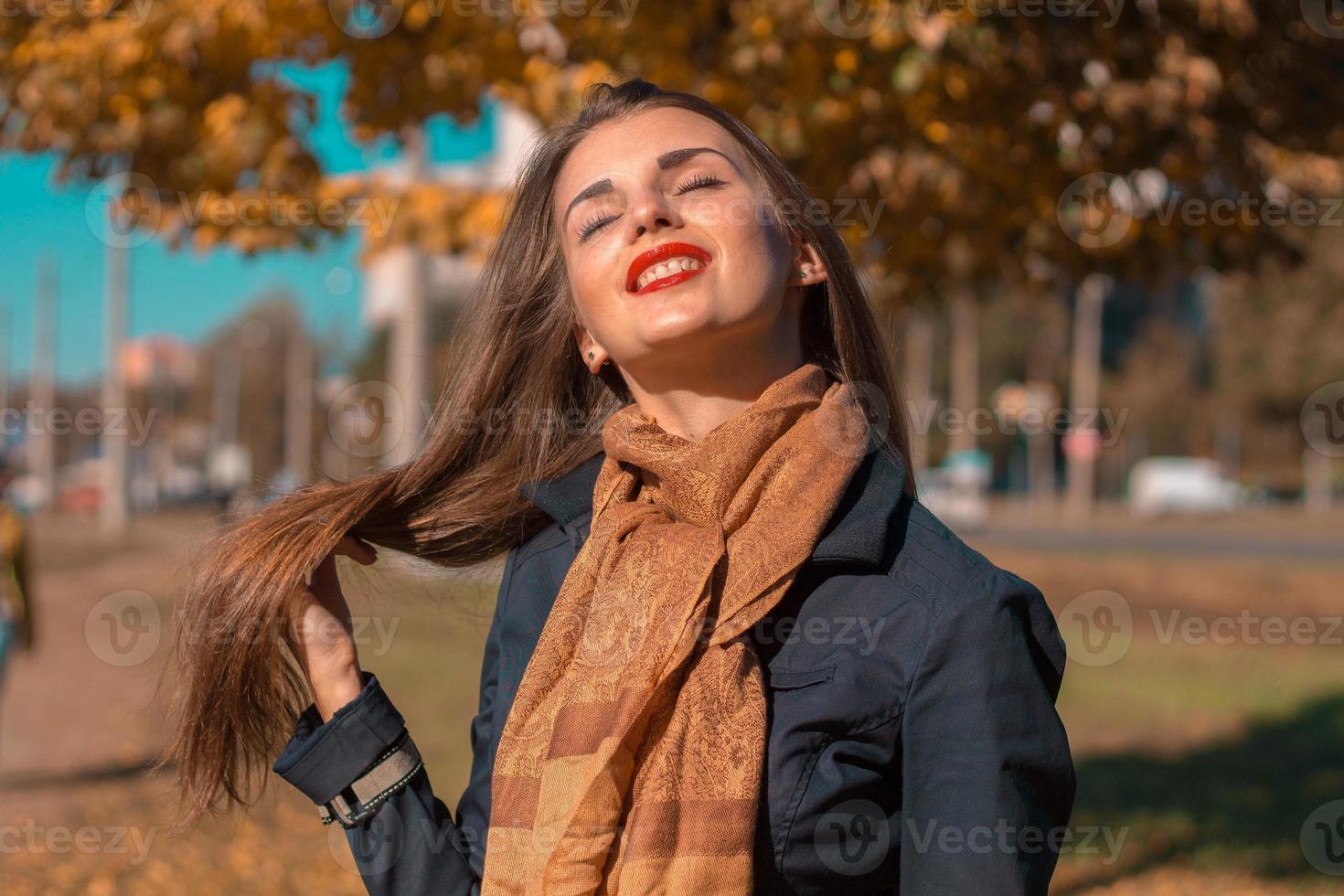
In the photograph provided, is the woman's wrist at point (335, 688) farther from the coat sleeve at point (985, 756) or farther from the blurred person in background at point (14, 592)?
the blurred person in background at point (14, 592)

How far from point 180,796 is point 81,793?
6.38 m

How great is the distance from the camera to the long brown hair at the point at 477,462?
6.46 ft

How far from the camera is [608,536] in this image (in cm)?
190

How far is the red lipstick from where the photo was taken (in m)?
1.84

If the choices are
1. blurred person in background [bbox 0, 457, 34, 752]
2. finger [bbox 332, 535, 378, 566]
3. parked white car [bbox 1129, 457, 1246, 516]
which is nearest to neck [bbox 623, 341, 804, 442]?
finger [bbox 332, 535, 378, 566]

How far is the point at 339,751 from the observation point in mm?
1842

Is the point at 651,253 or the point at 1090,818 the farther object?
the point at 1090,818

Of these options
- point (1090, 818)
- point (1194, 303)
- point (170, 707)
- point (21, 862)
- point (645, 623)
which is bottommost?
point (1194, 303)

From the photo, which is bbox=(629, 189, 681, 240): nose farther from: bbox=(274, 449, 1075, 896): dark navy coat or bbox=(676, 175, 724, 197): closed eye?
bbox=(274, 449, 1075, 896): dark navy coat

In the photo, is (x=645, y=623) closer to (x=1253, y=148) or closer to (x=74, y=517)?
(x=1253, y=148)

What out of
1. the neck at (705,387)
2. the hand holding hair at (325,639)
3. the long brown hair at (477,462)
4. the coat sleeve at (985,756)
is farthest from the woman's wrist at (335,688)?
the coat sleeve at (985,756)

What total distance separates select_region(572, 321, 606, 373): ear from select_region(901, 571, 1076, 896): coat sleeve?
0.74 m

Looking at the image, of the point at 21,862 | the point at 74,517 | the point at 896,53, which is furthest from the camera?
the point at 74,517

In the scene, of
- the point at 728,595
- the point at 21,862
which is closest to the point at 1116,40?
the point at 728,595
